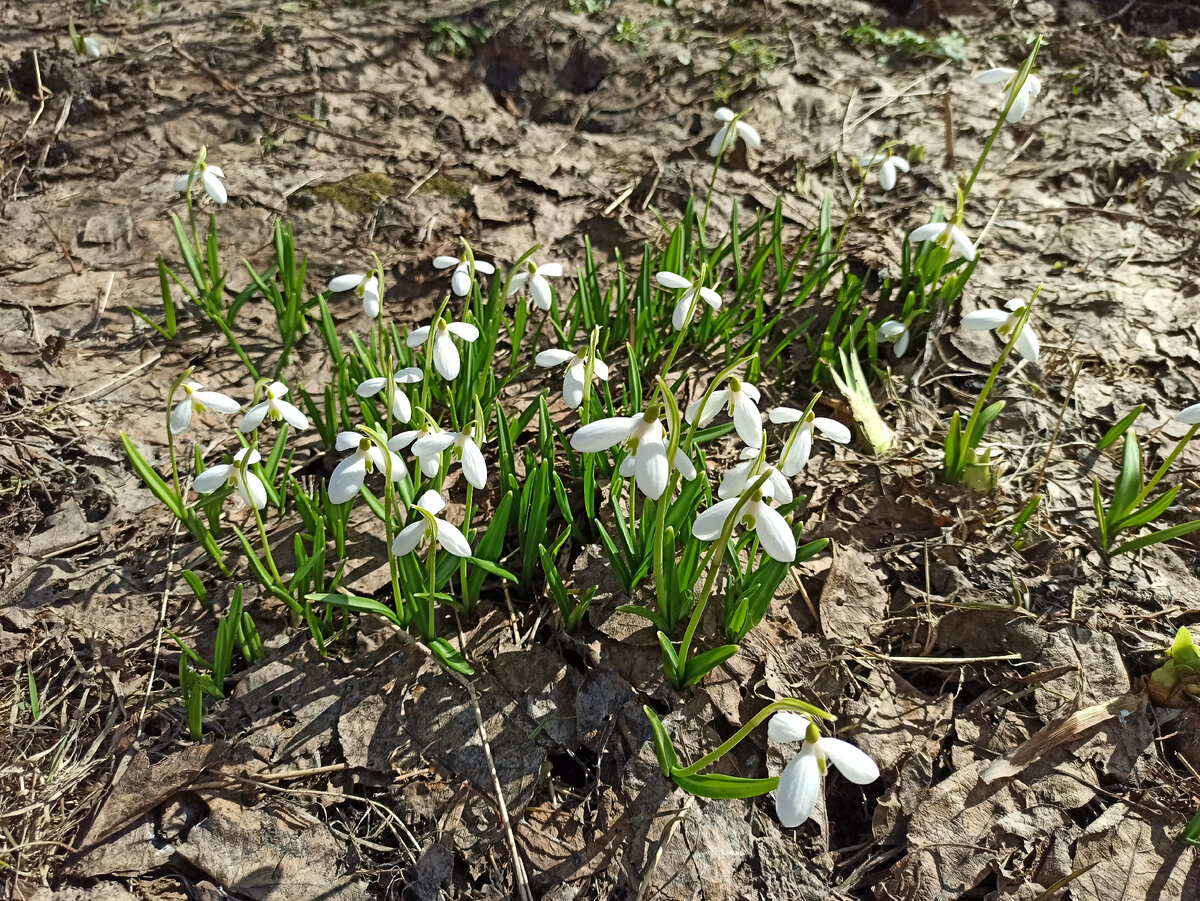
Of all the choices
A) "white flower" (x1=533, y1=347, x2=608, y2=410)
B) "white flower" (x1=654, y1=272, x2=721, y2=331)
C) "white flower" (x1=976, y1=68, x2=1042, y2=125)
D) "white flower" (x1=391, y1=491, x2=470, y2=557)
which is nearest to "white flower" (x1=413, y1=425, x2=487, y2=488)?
"white flower" (x1=391, y1=491, x2=470, y2=557)

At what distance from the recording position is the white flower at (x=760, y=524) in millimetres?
1493

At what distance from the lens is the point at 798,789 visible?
1.32m

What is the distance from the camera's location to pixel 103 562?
7.50ft

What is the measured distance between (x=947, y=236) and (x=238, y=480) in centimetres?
235

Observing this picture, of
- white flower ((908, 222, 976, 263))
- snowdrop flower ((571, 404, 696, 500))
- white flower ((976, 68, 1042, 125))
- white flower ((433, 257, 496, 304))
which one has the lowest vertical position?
white flower ((433, 257, 496, 304))

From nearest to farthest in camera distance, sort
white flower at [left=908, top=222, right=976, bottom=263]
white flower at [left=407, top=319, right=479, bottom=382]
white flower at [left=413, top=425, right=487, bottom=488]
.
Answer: white flower at [left=413, top=425, right=487, bottom=488] < white flower at [left=407, top=319, right=479, bottom=382] < white flower at [left=908, top=222, right=976, bottom=263]

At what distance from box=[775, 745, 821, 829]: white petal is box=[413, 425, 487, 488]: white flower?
868mm

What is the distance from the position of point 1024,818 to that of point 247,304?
3.23m

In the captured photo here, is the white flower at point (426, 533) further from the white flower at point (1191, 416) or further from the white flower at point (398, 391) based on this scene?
the white flower at point (1191, 416)

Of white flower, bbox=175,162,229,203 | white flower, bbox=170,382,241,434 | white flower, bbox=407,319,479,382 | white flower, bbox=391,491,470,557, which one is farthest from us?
white flower, bbox=175,162,229,203

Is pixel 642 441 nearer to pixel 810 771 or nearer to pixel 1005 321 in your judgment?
pixel 810 771

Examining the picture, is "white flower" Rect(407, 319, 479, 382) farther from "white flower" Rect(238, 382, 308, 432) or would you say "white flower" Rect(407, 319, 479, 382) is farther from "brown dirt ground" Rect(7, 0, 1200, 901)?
"brown dirt ground" Rect(7, 0, 1200, 901)

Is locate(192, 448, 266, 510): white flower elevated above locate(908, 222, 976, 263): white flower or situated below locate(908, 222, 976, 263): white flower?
below

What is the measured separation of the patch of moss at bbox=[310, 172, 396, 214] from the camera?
11.8ft
